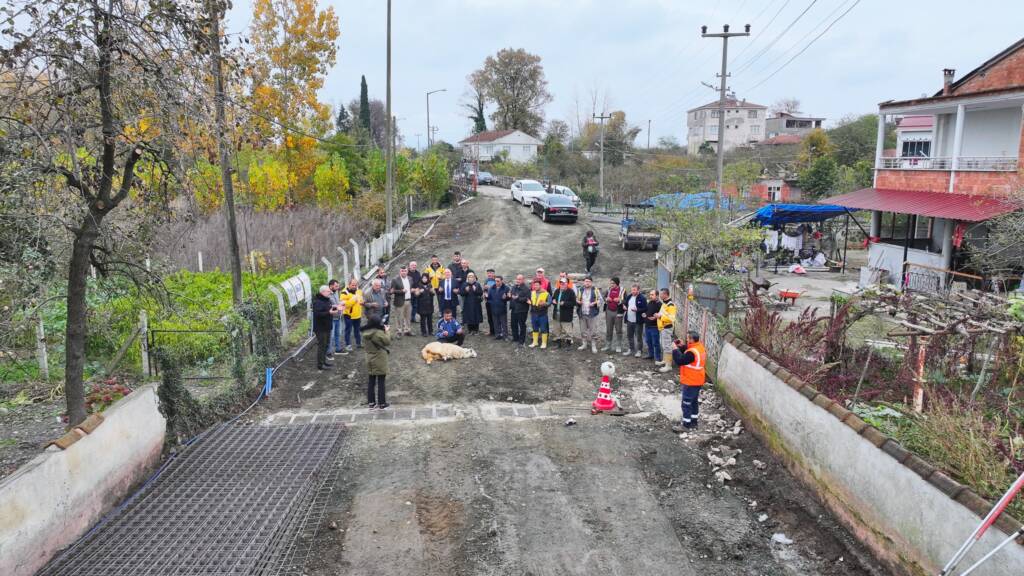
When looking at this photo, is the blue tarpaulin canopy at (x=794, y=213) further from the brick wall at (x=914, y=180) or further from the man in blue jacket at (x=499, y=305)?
the man in blue jacket at (x=499, y=305)

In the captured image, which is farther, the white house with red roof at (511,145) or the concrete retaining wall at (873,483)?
the white house with red roof at (511,145)

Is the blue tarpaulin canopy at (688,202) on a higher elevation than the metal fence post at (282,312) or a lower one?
higher

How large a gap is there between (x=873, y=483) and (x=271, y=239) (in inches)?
881

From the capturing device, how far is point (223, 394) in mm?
10312

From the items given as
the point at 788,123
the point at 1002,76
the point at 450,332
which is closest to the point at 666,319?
the point at 450,332

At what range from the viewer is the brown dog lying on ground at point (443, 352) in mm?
13562

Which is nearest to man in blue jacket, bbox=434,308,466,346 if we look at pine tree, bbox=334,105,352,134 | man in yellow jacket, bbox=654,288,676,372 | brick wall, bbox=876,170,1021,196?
man in yellow jacket, bbox=654,288,676,372

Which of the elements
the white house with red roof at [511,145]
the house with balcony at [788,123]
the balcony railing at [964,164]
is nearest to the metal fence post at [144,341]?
the balcony railing at [964,164]

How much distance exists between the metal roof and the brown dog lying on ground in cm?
1128

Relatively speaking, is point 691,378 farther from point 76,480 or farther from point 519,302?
point 76,480

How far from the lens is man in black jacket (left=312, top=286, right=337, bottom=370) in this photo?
12766 mm

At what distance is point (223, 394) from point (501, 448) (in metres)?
4.33

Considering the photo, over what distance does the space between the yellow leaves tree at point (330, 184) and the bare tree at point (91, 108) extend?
23.2m

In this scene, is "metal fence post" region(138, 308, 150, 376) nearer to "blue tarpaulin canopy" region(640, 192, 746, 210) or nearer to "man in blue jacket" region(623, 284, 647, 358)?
"man in blue jacket" region(623, 284, 647, 358)
